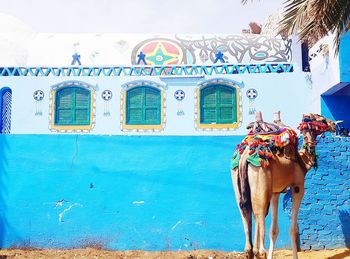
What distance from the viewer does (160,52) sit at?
12781 mm

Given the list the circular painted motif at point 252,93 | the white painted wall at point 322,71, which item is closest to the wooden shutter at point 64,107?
→ the circular painted motif at point 252,93

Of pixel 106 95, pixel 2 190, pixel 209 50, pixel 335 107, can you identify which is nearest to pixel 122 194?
pixel 2 190

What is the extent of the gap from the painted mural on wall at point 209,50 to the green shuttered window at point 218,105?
1.49m

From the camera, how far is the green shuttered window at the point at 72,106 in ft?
37.7

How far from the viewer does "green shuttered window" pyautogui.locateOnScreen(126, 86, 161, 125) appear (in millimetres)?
11359

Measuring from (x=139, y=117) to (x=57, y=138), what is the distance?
3.61 metres

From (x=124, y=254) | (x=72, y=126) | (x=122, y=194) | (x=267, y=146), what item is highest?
(x=72, y=126)

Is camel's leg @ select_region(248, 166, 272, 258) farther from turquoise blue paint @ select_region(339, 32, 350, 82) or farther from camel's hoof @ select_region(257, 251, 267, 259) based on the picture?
turquoise blue paint @ select_region(339, 32, 350, 82)

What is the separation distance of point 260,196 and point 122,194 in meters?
3.49

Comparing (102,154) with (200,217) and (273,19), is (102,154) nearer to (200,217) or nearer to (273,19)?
(200,217)

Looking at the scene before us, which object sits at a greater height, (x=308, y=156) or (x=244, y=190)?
(x=308, y=156)

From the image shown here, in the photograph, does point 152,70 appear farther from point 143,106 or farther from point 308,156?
point 308,156

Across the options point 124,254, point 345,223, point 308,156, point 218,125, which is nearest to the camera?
point 308,156

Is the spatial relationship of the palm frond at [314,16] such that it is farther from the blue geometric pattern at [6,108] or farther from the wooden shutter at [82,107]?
the blue geometric pattern at [6,108]
